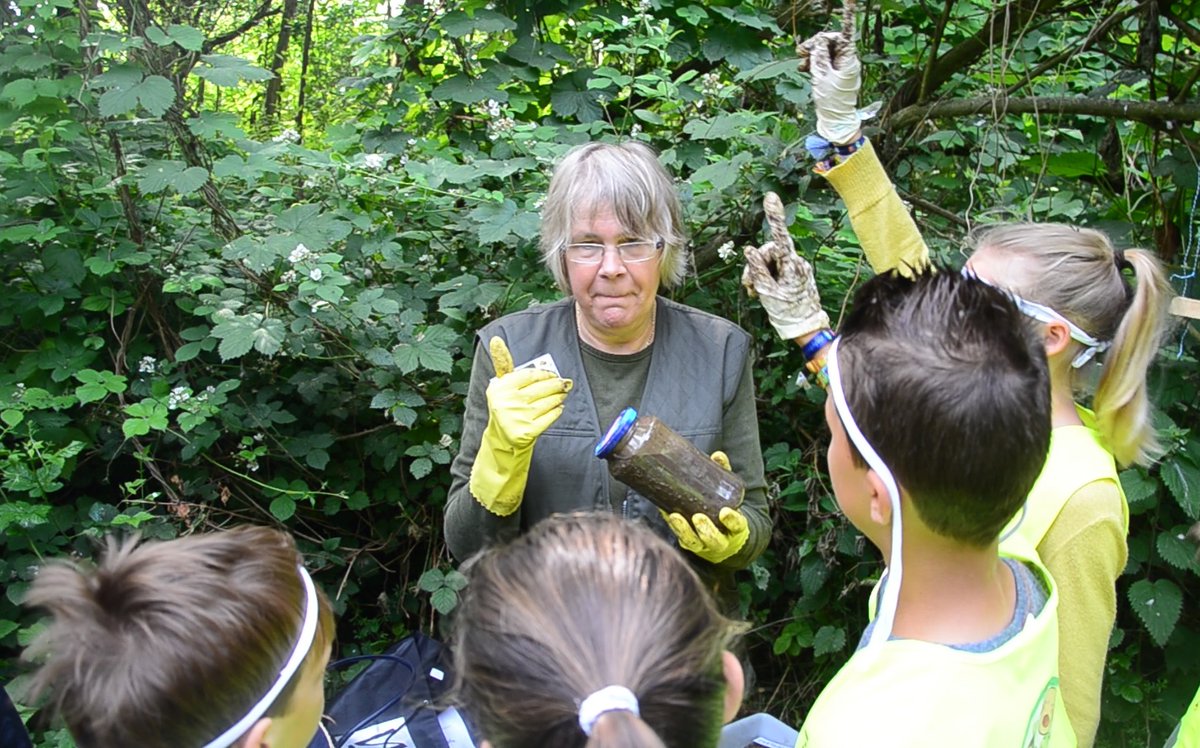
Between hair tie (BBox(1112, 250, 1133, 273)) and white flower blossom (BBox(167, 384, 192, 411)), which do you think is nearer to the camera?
hair tie (BBox(1112, 250, 1133, 273))

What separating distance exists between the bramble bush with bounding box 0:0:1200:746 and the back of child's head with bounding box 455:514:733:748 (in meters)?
1.68

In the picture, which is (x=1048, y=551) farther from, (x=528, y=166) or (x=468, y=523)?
(x=528, y=166)

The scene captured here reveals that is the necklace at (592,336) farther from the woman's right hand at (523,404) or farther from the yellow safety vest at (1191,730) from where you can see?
the yellow safety vest at (1191,730)

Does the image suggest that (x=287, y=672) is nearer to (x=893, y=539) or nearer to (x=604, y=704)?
(x=604, y=704)

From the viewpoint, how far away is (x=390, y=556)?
3463 millimetres

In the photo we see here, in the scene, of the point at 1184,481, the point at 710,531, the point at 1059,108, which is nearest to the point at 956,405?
the point at 710,531

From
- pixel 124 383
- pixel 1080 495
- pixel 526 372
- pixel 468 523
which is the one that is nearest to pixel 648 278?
pixel 526 372

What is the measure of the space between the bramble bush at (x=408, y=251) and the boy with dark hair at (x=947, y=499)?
1469 mm

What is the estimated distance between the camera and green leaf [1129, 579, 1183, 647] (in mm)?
2686

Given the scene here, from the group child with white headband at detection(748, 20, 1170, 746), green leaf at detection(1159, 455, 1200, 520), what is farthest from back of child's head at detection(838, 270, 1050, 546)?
green leaf at detection(1159, 455, 1200, 520)

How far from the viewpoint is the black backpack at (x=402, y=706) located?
217cm

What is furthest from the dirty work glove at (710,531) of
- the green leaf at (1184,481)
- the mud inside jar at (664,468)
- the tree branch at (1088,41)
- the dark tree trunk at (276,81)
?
the dark tree trunk at (276,81)

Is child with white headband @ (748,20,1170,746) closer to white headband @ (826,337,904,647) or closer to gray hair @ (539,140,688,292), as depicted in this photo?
gray hair @ (539,140,688,292)

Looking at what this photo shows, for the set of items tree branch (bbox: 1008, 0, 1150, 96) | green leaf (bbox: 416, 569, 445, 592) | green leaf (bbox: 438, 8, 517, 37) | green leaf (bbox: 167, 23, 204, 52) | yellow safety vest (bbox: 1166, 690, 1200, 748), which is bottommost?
green leaf (bbox: 416, 569, 445, 592)
